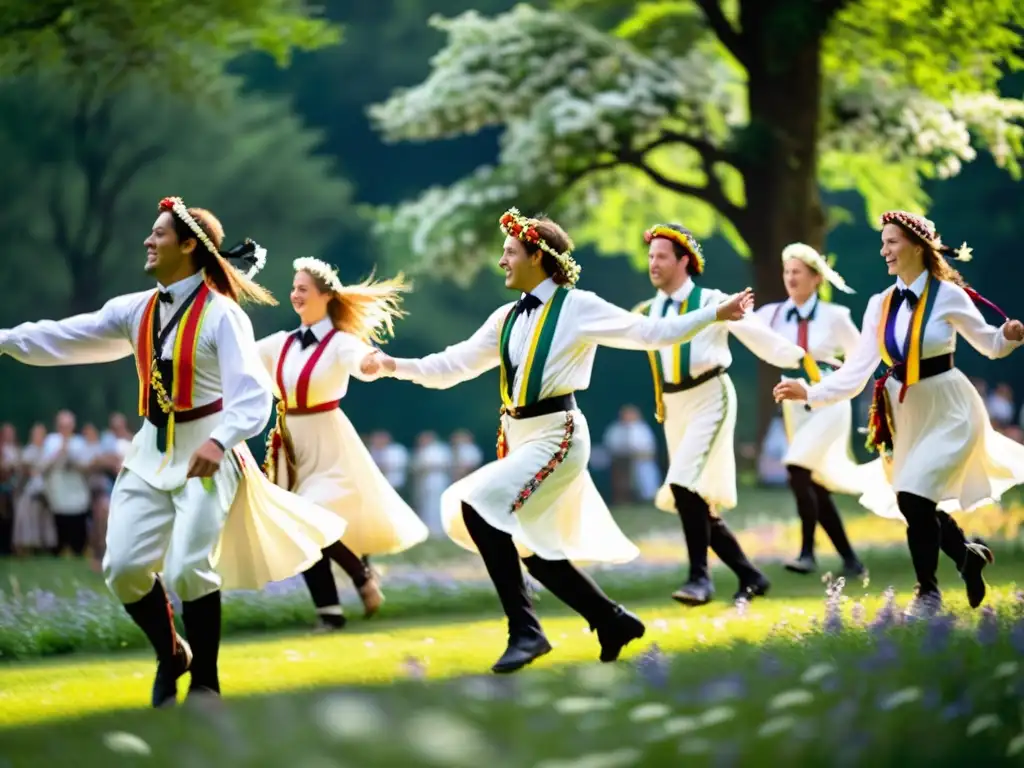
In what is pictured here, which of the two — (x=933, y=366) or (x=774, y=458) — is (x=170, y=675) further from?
(x=774, y=458)

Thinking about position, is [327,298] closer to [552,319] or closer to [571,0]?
[552,319]

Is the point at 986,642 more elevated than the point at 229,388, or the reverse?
the point at 229,388

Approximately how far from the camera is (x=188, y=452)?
303 inches

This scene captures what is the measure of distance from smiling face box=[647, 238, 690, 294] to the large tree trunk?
36.3 feet

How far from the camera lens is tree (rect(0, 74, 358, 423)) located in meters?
32.3

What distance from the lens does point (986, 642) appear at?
7.29 meters

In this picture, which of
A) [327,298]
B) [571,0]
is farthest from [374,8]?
[327,298]

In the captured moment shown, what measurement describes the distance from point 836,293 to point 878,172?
587 cm

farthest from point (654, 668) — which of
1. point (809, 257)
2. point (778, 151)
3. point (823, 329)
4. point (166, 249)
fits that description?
point (778, 151)

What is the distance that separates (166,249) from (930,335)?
406 centimetres

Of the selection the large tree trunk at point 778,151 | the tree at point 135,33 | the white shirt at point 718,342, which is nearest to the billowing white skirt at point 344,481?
the white shirt at point 718,342

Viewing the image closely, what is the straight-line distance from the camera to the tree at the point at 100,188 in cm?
3234

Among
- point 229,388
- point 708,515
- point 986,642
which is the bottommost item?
point 708,515

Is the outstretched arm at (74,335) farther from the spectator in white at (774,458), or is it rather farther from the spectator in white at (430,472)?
the spectator in white at (430,472)
